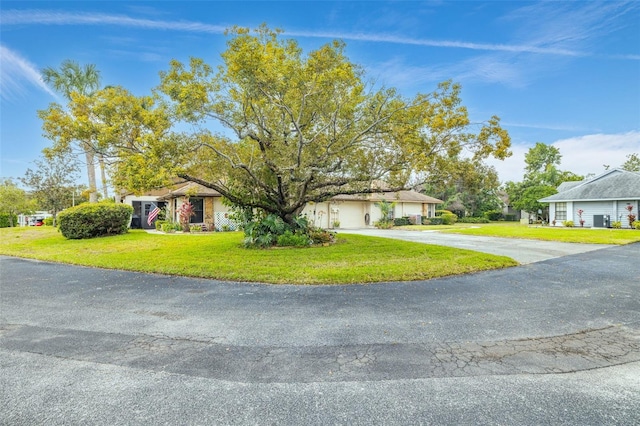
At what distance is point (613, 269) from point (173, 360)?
10.3m

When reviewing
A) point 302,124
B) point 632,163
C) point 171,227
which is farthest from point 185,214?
point 632,163

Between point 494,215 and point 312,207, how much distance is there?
88.0 ft

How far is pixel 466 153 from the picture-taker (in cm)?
1127

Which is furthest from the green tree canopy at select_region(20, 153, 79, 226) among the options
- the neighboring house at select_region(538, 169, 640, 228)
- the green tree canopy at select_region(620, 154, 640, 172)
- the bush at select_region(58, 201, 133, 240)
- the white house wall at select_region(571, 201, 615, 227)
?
the green tree canopy at select_region(620, 154, 640, 172)

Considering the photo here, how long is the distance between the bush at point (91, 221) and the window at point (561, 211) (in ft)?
107

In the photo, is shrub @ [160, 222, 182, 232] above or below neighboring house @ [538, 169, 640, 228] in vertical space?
below

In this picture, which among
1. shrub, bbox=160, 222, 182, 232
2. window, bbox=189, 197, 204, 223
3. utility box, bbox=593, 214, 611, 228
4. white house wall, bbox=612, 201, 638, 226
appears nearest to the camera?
shrub, bbox=160, 222, 182, 232

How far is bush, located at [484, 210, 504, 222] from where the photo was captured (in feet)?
134

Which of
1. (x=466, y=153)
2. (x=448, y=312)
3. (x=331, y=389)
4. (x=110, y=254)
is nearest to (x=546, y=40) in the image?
(x=466, y=153)

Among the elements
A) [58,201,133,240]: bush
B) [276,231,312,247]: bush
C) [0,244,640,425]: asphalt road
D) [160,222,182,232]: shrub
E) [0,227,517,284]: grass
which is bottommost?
[0,244,640,425]: asphalt road

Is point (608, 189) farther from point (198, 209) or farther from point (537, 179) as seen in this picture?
point (198, 209)

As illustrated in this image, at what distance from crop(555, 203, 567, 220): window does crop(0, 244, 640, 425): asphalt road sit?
84.8 ft

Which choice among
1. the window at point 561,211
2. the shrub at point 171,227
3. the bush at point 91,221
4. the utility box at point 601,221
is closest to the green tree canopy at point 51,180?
the shrub at point 171,227

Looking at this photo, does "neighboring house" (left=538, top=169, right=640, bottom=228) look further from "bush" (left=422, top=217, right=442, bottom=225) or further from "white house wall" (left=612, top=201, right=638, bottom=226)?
"bush" (left=422, top=217, right=442, bottom=225)
